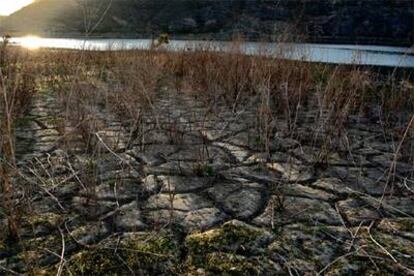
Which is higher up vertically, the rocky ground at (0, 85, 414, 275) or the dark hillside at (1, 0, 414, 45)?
the dark hillside at (1, 0, 414, 45)

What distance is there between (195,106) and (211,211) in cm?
243

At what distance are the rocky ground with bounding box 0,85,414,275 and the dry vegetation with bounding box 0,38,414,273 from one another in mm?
55

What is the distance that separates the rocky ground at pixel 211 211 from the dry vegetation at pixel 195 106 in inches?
2.2

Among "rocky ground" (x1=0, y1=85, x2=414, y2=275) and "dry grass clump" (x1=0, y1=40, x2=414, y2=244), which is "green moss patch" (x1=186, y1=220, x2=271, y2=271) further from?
"dry grass clump" (x1=0, y1=40, x2=414, y2=244)

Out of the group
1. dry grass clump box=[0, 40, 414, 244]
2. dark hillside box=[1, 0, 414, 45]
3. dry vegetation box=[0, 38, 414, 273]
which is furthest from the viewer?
dark hillside box=[1, 0, 414, 45]

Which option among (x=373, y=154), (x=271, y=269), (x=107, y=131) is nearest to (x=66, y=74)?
(x=107, y=131)

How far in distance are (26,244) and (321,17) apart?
4249 cm

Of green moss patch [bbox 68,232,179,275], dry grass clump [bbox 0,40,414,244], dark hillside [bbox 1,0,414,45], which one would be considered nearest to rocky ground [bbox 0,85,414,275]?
green moss patch [bbox 68,232,179,275]

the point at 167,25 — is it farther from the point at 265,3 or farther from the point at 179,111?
the point at 179,111

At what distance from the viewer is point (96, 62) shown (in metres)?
8.45

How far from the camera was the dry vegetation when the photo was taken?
2217 mm

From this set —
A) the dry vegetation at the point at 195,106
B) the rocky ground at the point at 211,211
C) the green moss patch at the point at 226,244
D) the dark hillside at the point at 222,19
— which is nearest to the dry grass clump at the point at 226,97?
the dry vegetation at the point at 195,106

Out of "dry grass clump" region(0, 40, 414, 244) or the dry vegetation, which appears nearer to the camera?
the dry vegetation

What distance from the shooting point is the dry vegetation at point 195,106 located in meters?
2.22
